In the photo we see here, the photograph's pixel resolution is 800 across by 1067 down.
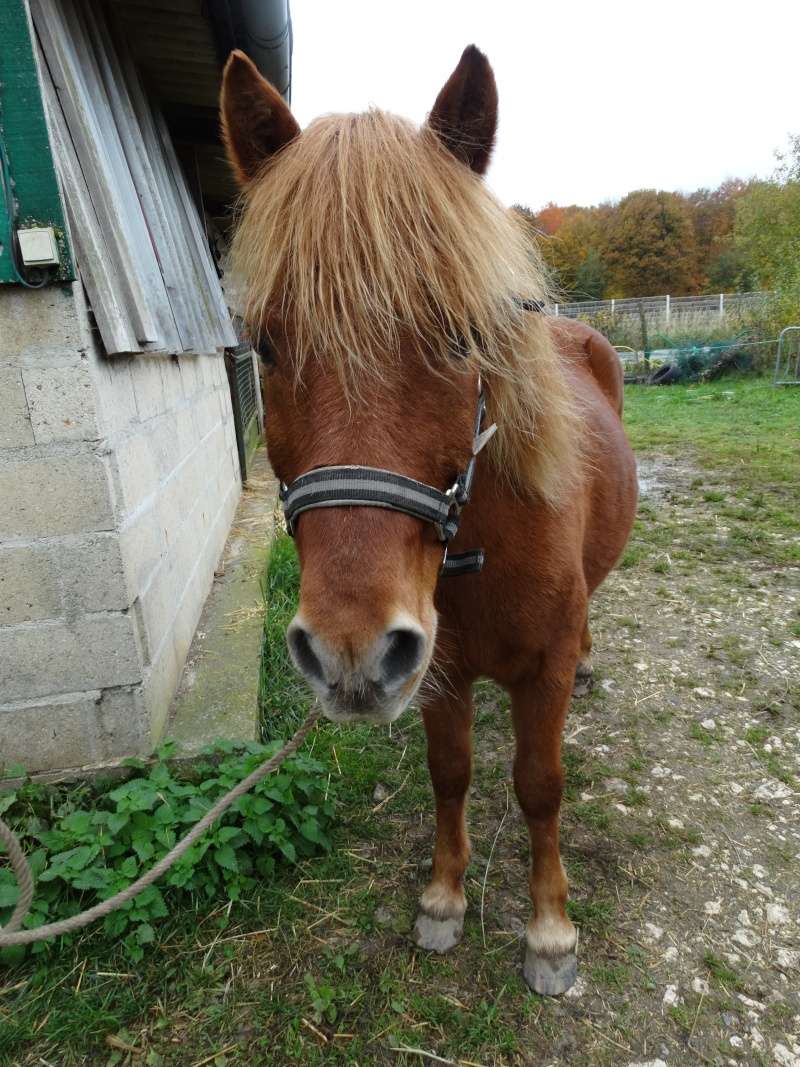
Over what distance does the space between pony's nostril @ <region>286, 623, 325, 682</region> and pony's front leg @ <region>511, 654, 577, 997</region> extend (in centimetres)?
81

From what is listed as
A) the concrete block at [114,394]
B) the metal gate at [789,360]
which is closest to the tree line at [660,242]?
the metal gate at [789,360]

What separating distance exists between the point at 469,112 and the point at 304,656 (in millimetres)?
1150

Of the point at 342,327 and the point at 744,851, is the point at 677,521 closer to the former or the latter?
the point at 744,851

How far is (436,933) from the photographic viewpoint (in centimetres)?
181

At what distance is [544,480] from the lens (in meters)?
1.50

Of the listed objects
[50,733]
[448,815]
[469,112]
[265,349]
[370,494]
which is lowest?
[448,815]

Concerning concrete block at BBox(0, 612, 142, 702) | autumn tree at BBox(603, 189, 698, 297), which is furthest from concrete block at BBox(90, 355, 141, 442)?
autumn tree at BBox(603, 189, 698, 297)

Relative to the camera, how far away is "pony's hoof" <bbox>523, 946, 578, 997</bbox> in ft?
5.46

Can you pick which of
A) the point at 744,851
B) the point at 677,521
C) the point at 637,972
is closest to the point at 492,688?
the point at 744,851

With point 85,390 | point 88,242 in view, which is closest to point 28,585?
point 85,390

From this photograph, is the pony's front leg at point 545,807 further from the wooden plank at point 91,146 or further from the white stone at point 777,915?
the wooden plank at point 91,146

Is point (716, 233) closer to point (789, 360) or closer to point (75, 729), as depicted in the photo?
point (789, 360)

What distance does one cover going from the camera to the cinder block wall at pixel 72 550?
183 centimetres

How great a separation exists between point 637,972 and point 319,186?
213cm
